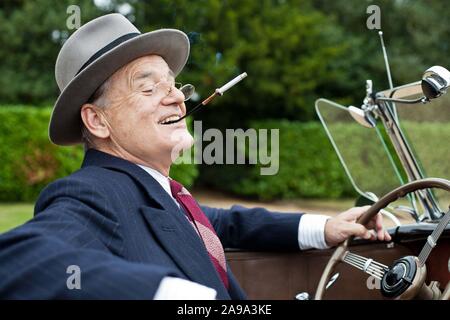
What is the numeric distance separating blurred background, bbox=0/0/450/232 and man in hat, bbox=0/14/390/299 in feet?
26.3

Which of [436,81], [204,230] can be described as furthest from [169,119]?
[436,81]

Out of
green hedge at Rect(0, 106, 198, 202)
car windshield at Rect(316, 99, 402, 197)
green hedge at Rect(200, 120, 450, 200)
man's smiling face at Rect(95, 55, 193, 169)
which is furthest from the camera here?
green hedge at Rect(200, 120, 450, 200)

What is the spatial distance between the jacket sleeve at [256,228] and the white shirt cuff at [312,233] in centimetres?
2

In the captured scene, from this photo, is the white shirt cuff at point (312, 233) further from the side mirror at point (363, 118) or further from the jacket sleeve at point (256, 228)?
the side mirror at point (363, 118)

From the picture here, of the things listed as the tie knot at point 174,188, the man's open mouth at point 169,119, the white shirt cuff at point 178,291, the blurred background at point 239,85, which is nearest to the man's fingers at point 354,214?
the tie knot at point 174,188

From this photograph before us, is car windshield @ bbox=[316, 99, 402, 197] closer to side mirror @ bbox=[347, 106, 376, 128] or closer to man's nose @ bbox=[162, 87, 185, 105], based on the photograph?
side mirror @ bbox=[347, 106, 376, 128]

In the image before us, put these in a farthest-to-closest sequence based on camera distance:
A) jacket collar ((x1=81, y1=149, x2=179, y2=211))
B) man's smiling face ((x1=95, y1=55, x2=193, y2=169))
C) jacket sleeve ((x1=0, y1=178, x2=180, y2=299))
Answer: man's smiling face ((x1=95, y1=55, x2=193, y2=169))
jacket collar ((x1=81, y1=149, x2=179, y2=211))
jacket sleeve ((x1=0, y1=178, x2=180, y2=299))

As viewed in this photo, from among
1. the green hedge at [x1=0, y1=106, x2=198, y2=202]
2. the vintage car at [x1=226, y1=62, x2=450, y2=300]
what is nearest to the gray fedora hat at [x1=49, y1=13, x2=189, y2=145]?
the vintage car at [x1=226, y1=62, x2=450, y2=300]


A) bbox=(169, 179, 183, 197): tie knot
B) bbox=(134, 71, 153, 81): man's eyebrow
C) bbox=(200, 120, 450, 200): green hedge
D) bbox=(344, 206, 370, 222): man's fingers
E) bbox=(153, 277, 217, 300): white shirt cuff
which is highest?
bbox=(200, 120, 450, 200): green hedge

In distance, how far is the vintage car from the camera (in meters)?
2.11

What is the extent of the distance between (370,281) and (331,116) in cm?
80

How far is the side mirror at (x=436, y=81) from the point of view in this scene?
185 cm

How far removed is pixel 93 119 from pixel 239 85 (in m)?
12.5

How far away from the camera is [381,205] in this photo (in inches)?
82.7
